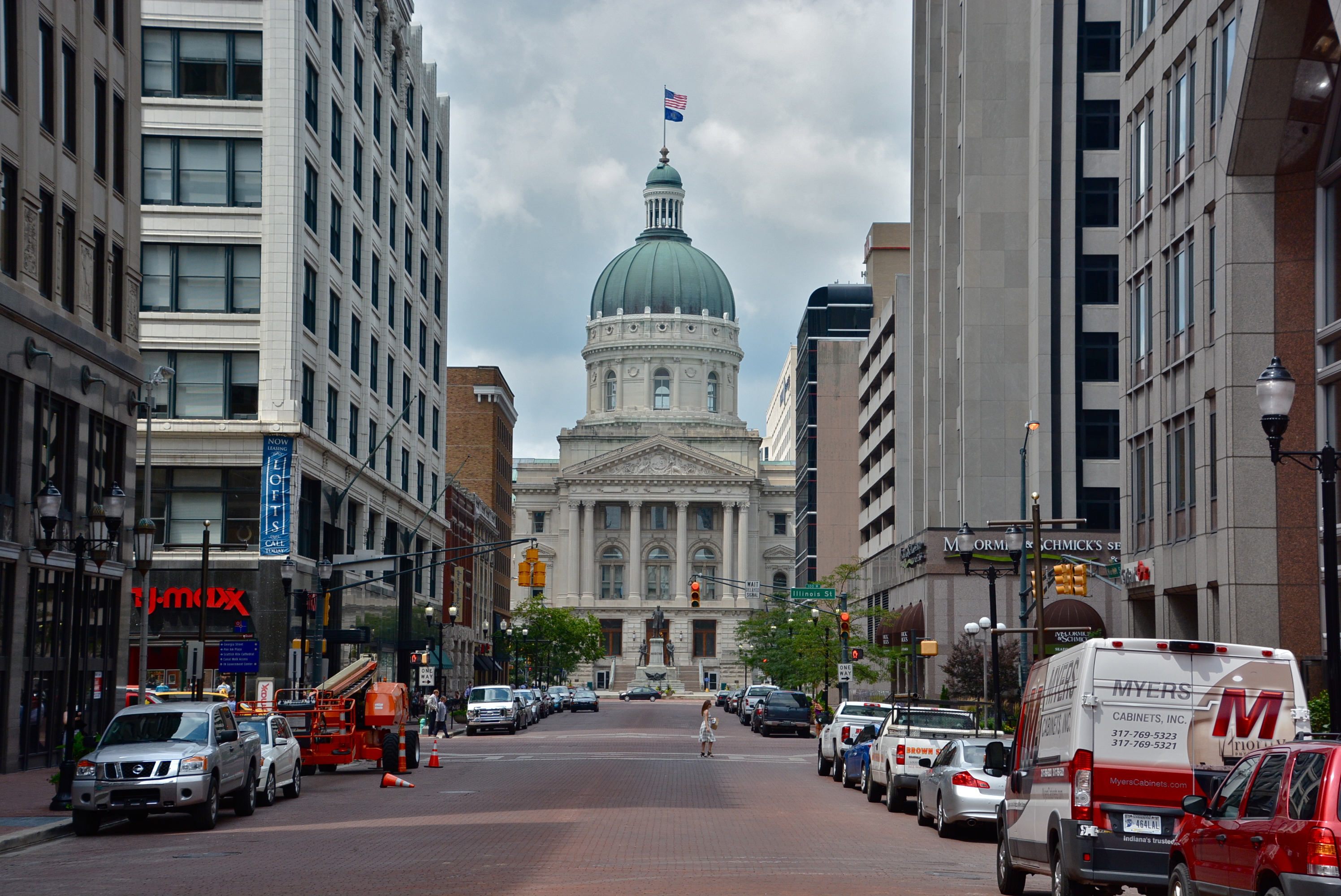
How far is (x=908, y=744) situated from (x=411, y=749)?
13.4 m

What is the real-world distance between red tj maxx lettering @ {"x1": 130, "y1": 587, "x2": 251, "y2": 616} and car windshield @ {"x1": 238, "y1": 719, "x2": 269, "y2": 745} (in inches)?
890

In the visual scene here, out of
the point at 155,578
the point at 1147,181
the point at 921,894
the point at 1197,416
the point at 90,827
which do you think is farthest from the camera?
the point at 155,578

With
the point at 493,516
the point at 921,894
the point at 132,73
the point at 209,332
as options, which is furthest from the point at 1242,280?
the point at 493,516

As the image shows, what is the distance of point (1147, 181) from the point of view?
125 ft

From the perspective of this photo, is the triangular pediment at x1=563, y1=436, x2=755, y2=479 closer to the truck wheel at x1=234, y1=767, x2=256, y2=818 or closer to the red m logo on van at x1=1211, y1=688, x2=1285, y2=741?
the truck wheel at x1=234, y1=767, x2=256, y2=818

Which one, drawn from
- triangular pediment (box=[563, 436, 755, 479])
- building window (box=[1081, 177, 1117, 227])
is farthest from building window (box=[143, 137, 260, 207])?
triangular pediment (box=[563, 436, 755, 479])

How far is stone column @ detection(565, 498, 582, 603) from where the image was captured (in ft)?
579

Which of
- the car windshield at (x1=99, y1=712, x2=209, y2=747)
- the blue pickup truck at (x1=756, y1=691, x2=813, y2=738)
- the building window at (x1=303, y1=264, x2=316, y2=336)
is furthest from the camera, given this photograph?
the blue pickup truck at (x1=756, y1=691, x2=813, y2=738)

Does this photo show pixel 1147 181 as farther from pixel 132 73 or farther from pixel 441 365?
pixel 441 365

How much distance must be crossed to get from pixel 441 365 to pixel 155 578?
122 ft

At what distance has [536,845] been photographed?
69.6 ft

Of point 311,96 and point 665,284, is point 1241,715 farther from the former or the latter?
point 665,284

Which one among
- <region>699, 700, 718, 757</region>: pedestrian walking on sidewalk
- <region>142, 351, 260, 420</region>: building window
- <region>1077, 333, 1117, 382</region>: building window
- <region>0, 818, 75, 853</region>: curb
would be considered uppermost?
<region>1077, 333, 1117, 382</region>: building window

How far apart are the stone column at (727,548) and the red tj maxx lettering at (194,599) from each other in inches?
4894
